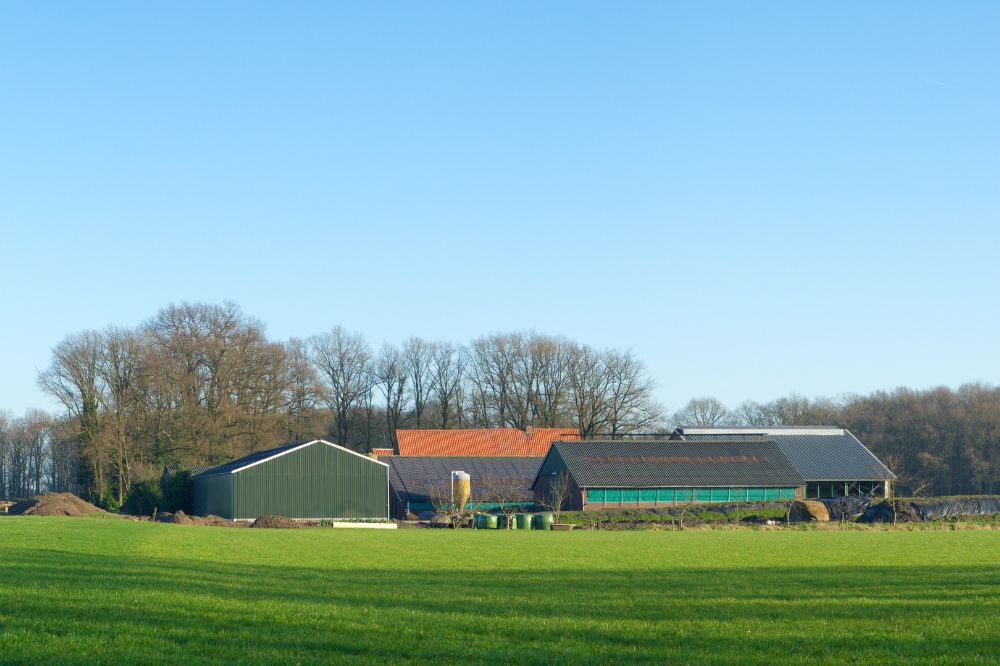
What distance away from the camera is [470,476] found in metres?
78.9

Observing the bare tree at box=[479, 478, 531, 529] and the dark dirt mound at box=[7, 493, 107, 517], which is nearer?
the dark dirt mound at box=[7, 493, 107, 517]

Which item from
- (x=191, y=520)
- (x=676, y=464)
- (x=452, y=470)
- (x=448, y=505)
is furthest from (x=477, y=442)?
(x=191, y=520)

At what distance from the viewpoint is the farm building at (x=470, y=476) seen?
74.4m

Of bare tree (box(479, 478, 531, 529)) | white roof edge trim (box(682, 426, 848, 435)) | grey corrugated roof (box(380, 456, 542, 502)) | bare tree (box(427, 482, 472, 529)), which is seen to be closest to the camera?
bare tree (box(427, 482, 472, 529))

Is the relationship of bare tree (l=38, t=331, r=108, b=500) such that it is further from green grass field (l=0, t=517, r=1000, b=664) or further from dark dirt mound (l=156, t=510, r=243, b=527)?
green grass field (l=0, t=517, r=1000, b=664)

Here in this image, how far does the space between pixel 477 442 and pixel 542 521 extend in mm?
33737

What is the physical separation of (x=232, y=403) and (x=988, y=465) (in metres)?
73.2

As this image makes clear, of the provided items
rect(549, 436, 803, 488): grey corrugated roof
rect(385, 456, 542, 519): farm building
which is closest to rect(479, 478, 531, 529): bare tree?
rect(385, 456, 542, 519): farm building

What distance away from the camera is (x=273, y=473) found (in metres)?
64.5

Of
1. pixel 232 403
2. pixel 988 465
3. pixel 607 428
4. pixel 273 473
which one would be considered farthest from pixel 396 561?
pixel 988 465

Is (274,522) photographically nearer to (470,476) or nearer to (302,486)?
(302,486)

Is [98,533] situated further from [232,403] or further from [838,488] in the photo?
[838,488]

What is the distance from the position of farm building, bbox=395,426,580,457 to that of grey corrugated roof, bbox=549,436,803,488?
1647 cm

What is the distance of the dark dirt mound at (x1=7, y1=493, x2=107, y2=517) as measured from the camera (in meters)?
59.2
